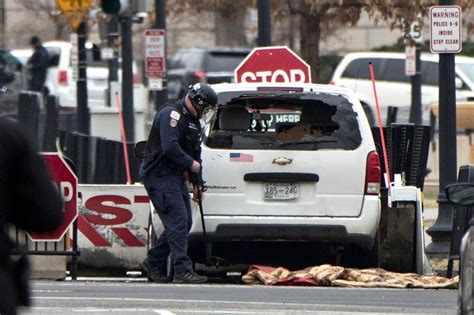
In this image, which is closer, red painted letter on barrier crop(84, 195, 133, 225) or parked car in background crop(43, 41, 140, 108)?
red painted letter on barrier crop(84, 195, 133, 225)

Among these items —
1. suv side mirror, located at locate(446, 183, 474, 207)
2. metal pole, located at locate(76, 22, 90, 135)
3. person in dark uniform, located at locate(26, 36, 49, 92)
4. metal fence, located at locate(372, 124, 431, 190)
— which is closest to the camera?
suv side mirror, located at locate(446, 183, 474, 207)

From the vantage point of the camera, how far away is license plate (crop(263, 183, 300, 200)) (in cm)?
1295

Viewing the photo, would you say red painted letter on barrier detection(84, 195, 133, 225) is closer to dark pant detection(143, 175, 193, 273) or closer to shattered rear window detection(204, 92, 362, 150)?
dark pant detection(143, 175, 193, 273)

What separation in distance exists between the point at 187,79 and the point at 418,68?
6.98 m

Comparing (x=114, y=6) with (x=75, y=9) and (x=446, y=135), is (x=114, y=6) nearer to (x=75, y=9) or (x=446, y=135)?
(x=75, y=9)

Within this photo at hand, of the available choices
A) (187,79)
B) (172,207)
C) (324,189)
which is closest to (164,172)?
(172,207)

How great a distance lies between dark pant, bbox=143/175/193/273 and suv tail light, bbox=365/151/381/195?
1.49 meters

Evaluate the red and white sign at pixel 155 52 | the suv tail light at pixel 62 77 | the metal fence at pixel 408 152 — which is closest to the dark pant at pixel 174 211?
the metal fence at pixel 408 152

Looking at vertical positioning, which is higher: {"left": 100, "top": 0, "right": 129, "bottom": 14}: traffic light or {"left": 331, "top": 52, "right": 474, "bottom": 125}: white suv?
{"left": 100, "top": 0, "right": 129, "bottom": 14}: traffic light

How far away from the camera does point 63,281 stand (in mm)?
13516

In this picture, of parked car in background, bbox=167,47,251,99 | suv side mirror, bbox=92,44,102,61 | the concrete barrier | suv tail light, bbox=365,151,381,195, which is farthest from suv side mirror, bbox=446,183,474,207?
parked car in background, bbox=167,47,251,99

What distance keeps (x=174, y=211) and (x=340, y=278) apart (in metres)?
1.53

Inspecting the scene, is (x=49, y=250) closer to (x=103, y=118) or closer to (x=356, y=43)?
(x=103, y=118)

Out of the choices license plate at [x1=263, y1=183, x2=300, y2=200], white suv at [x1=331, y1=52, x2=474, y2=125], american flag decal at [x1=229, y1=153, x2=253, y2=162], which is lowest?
white suv at [x1=331, y1=52, x2=474, y2=125]
